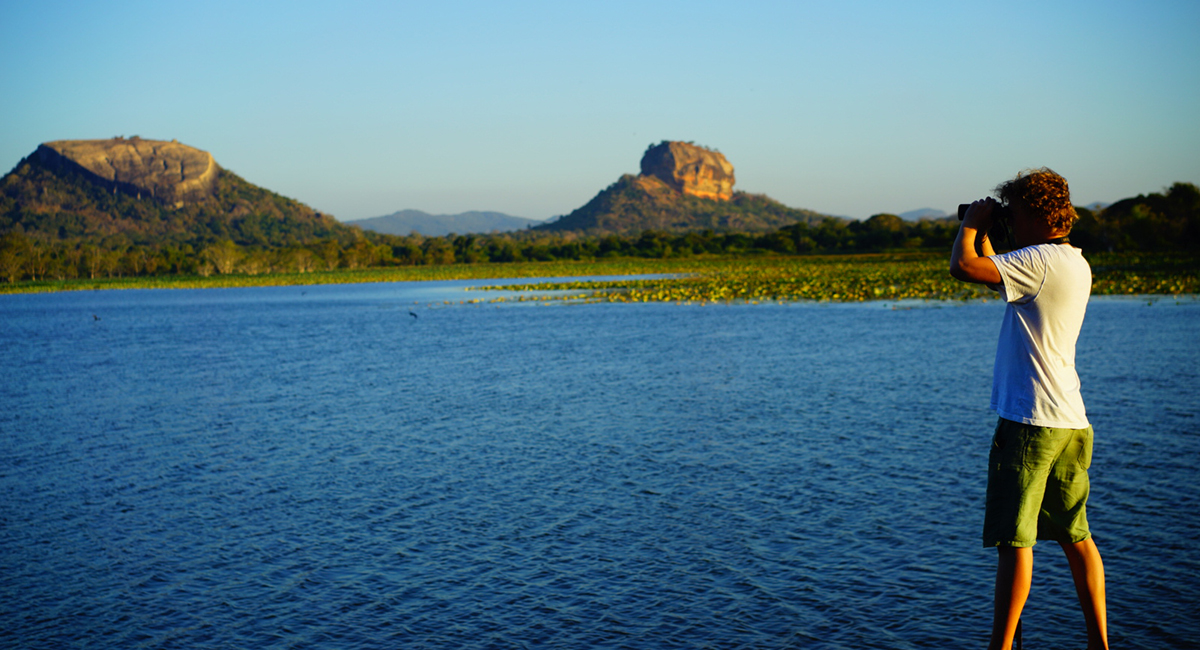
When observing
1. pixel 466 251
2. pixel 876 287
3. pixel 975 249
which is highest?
pixel 466 251

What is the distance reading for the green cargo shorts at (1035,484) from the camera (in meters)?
4.57

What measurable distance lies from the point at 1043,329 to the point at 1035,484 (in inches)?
33.7

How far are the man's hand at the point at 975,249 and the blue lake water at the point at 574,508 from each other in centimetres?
282

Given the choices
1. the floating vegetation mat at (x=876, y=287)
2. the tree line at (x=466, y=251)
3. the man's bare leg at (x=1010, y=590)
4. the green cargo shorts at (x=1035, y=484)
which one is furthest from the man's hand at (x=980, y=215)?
the tree line at (x=466, y=251)

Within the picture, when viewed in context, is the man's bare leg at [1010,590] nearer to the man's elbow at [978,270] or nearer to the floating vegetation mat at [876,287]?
the man's elbow at [978,270]

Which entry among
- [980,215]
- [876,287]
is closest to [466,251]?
[876,287]

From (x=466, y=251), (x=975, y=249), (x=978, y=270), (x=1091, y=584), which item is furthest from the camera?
(x=466, y=251)

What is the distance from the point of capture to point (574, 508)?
9.25 m

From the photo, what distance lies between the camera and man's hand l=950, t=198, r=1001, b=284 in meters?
4.43

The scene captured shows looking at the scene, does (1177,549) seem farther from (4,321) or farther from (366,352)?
(4,321)

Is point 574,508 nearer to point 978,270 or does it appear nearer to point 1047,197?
point 978,270

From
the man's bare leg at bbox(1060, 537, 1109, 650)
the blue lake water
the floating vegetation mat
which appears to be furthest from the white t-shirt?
the floating vegetation mat

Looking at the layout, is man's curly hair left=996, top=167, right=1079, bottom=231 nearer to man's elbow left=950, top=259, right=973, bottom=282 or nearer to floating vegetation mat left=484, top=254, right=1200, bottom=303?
man's elbow left=950, top=259, right=973, bottom=282

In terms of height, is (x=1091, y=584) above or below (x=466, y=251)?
below
